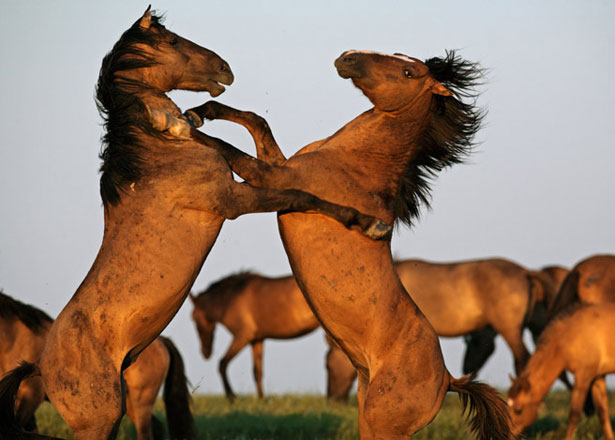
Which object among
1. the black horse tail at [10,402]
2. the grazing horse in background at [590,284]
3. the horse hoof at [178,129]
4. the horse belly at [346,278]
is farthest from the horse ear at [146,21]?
the grazing horse in background at [590,284]

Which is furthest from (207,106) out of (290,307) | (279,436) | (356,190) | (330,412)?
(290,307)

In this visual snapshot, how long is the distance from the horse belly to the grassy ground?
11.0ft

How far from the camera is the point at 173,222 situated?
5.53m

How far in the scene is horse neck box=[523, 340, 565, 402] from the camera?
1124 centimetres

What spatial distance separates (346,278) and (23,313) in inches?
166

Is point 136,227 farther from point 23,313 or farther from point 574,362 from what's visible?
point 574,362

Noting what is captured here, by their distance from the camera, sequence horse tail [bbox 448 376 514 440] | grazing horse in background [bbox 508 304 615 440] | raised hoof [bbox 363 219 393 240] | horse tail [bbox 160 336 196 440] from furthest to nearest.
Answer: grazing horse in background [bbox 508 304 615 440] → horse tail [bbox 160 336 196 440] → horse tail [bbox 448 376 514 440] → raised hoof [bbox 363 219 393 240]

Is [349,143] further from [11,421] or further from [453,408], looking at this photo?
[453,408]

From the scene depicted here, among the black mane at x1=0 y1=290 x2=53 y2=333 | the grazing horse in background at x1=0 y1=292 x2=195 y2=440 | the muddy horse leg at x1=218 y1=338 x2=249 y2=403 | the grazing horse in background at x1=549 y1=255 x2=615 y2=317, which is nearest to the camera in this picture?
the grazing horse in background at x1=0 y1=292 x2=195 y2=440

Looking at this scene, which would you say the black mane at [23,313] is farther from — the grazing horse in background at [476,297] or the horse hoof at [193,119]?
the grazing horse in background at [476,297]

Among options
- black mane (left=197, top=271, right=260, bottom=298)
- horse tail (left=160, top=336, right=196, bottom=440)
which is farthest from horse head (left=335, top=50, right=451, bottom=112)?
black mane (left=197, top=271, right=260, bottom=298)

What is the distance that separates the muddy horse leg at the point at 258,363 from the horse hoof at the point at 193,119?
11103mm

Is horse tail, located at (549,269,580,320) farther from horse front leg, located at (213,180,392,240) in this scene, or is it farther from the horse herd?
horse front leg, located at (213,180,392,240)

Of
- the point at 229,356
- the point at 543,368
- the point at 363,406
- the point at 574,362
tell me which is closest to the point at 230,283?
the point at 229,356
